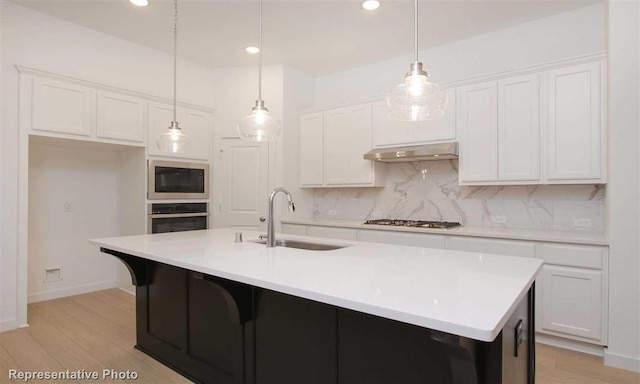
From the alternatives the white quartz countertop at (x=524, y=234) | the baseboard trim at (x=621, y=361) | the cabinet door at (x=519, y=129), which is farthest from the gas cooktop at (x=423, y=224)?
the baseboard trim at (x=621, y=361)

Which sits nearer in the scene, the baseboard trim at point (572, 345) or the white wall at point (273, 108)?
the baseboard trim at point (572, 345)

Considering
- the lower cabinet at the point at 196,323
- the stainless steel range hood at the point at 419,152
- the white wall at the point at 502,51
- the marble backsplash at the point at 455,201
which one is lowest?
the lower cabinet at the point at 196,323

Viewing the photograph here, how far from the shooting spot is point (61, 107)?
350cm

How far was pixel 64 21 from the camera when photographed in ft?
12.3

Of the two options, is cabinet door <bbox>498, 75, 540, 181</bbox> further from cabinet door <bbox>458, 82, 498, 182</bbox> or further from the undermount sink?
the undermount sink

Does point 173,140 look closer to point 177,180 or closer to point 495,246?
point 177,180

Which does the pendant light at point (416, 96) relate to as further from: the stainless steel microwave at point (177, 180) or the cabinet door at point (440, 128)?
the stainless steel microwave at point (177, 180)

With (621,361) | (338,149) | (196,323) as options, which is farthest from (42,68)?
(621,361)

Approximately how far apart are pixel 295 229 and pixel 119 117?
2.37 m

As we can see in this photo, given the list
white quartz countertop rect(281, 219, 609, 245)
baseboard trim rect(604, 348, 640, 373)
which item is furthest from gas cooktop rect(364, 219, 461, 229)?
baseboard trim rect(604, 348, 640, 373)

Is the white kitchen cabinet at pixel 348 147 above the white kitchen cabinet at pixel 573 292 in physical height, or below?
above

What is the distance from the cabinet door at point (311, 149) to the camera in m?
4.70

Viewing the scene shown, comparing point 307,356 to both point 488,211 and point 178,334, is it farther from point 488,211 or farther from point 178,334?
point 488,211

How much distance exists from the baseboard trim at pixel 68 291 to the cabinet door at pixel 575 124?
16.6 feet
